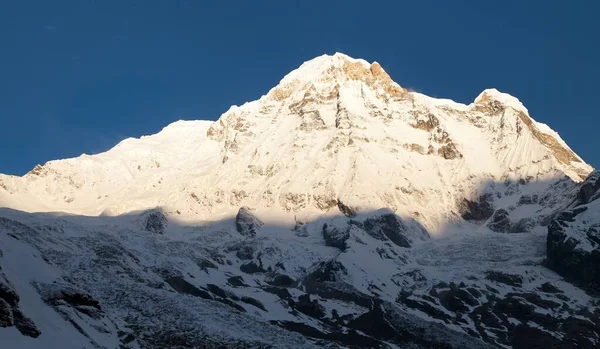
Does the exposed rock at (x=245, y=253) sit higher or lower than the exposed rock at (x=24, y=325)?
higher

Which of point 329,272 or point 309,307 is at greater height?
point 329,272

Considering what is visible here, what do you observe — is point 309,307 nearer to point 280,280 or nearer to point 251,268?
point 280,280

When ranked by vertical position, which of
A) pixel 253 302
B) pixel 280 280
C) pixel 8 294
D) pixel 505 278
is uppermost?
pixel 505 278

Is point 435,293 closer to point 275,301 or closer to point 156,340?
point 275,301

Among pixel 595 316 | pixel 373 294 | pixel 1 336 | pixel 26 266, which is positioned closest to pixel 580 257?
pixel 595 316

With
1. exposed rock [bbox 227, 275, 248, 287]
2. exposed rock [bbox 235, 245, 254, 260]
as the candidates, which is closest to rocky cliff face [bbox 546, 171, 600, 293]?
exposed rock [bbox 235, 245, 254, 260]

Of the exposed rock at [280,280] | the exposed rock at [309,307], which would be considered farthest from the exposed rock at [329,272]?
the exposed rock at [309,307]

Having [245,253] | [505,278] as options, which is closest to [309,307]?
[245,253]

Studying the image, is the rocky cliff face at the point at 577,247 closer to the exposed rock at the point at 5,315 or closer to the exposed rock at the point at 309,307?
the exposed rock at the point at 309,307

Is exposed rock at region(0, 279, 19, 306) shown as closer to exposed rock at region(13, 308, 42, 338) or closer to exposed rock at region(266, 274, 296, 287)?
exposed rock at region(13, 308, 42, 338)

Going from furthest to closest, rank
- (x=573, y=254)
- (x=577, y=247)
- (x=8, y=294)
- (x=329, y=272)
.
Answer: (x=577, y=247), (x=573, y=254), (x=329, y=272), (x=8, y=294)

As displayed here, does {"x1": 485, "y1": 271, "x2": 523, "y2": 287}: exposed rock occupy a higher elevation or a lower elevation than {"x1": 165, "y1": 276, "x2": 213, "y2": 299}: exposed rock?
higher

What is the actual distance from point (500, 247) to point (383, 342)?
83.4m

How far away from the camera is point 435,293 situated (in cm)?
16762
